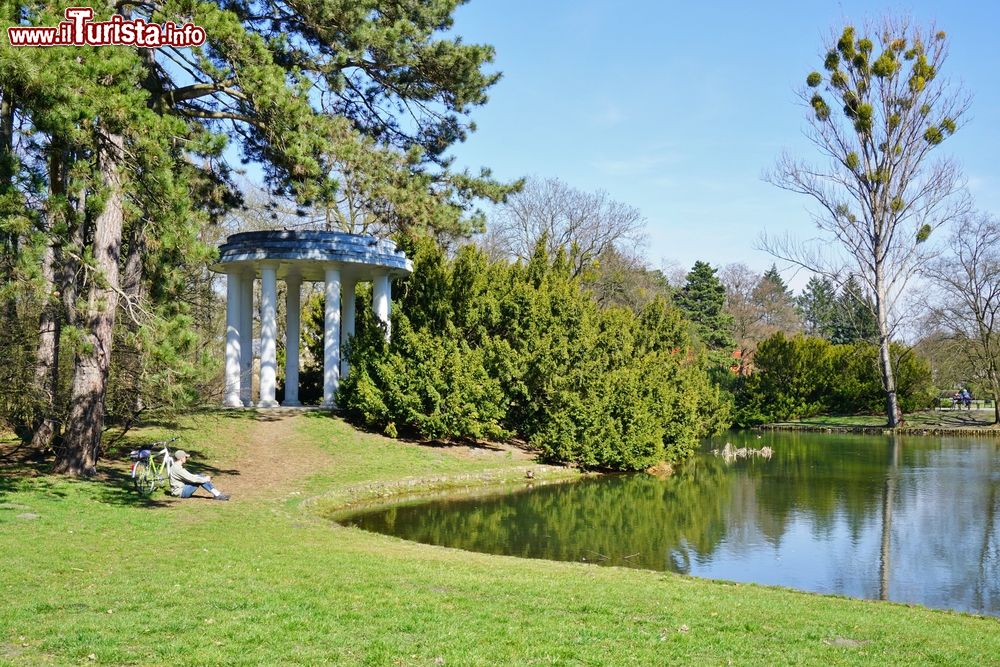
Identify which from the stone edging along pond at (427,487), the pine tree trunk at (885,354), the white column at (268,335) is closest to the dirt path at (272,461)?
the stone edging along pond at (427,487)

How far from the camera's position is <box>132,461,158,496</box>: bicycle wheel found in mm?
13328

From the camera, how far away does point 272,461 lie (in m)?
17.8

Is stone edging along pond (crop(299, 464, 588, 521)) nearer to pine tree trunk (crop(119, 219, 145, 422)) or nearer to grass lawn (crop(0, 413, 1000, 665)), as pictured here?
grass lawn (crop(0, 413, 1000, 665))

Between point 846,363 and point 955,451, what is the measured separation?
44.3ft

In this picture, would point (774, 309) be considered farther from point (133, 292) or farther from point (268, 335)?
point (133, 292)

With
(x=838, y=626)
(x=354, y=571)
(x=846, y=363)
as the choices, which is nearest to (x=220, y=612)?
(x=354, y=571)

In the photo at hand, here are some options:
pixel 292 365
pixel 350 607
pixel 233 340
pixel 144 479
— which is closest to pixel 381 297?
pixel 292 365


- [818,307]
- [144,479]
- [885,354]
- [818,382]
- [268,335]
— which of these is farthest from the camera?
[818,307]

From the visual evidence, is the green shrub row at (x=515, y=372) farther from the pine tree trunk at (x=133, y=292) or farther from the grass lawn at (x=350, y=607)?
the grass lawn at (x=350, y=607)

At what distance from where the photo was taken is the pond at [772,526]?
11.2 metres

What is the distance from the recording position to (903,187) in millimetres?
36094

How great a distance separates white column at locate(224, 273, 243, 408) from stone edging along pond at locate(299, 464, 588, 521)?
7.44 metres

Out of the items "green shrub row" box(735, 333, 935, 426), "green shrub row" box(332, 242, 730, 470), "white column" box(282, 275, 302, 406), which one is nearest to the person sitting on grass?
"green shrub row" box(332, 242, 730, 470)

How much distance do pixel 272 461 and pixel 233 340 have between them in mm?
7598
